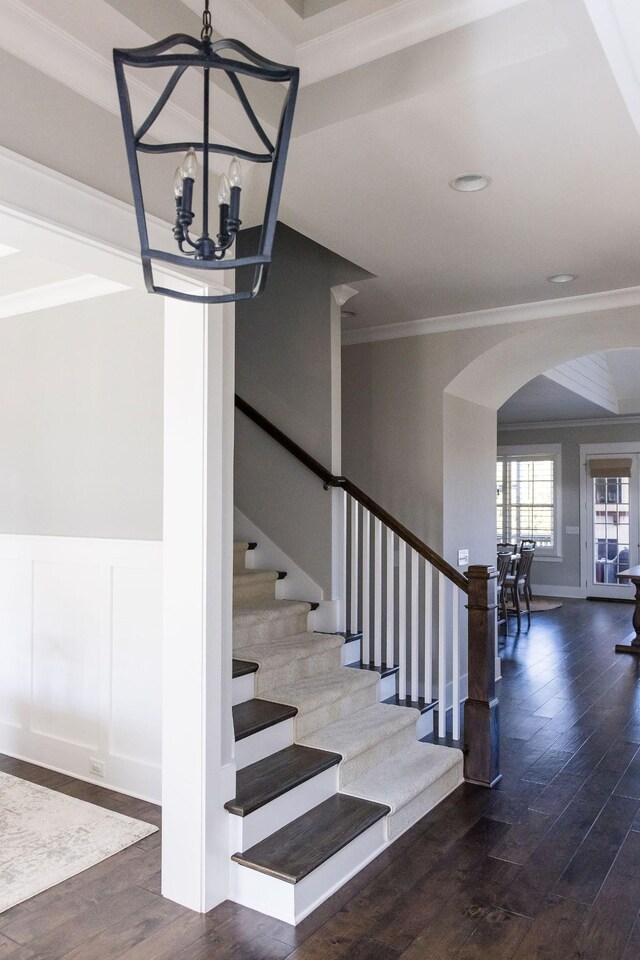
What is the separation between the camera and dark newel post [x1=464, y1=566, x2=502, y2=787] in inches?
146

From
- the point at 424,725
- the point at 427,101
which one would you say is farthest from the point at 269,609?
the point at 427,101

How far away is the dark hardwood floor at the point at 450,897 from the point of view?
2.39 m

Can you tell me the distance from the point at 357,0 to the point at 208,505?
1773 mm

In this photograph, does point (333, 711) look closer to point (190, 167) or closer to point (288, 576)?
point (288, 576)

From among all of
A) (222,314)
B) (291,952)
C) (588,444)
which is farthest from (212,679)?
(588,444)

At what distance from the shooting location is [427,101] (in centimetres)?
247

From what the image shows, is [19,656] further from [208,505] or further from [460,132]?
[460,132]

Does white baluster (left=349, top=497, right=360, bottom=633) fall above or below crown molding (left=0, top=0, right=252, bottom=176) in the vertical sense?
below

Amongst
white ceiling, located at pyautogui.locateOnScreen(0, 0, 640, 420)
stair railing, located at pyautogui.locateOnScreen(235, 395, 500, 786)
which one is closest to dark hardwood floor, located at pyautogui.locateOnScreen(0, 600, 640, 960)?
stair railing, located at pyautogui.locateOnScreen(235, 395, 500, 786)

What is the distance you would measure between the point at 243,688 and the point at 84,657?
→ 929mm

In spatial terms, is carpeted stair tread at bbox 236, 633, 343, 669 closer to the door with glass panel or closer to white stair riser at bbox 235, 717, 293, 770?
white stair riser at bbox 235, 717, 293, 770

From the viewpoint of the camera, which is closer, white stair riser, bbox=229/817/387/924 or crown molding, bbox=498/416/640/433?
white stair riser, bbox=229/817/387/924

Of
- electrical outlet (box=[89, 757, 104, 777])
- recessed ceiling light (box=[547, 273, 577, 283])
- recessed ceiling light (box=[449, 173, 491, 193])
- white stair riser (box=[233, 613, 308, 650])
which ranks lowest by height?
electrical outlet (box=[89, 757, 104, 777])

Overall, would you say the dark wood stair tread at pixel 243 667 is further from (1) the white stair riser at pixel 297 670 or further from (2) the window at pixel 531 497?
(2) the window at pixel 531 497
